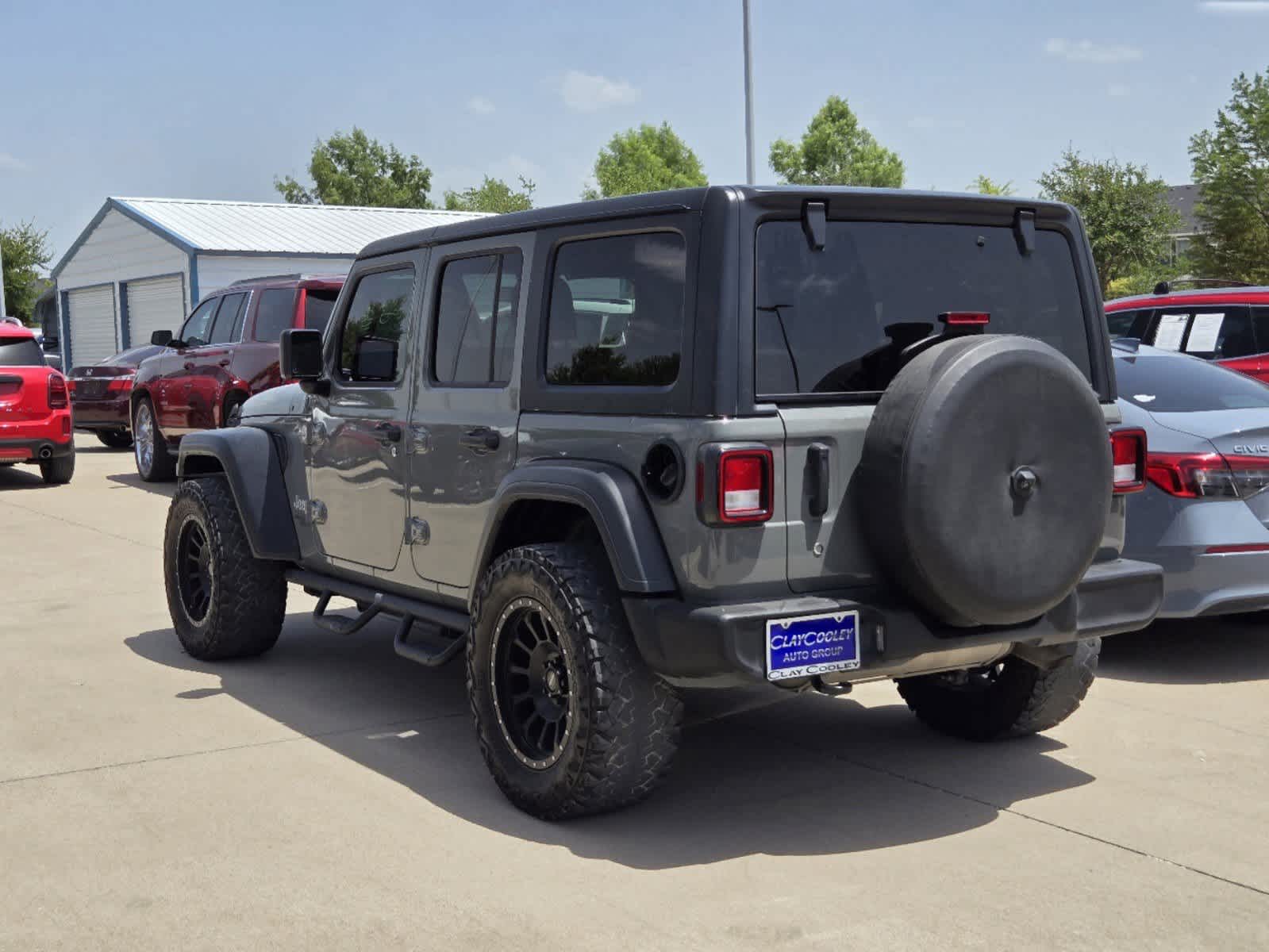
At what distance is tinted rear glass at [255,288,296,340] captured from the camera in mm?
14023

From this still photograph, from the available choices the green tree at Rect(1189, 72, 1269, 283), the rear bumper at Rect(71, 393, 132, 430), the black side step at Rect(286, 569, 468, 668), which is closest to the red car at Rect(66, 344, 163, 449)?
the rear bumper at Rect(71, 393, 132, 430)

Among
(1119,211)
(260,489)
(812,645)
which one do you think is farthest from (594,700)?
(1119,211)

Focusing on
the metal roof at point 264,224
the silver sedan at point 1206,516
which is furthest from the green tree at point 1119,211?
the silver sedan at point 1206,516

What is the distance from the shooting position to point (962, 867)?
4.30 m

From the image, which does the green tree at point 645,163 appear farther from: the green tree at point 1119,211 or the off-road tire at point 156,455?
the off-road tire at point 156,455

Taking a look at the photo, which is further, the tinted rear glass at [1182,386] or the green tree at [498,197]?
the green tree at [498,197]

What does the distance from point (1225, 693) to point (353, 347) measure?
13.0 ft

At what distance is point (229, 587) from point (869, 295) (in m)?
3.59

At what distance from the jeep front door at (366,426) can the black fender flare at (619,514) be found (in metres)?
1.32

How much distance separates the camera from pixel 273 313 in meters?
14.1

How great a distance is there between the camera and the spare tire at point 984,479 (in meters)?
4.21

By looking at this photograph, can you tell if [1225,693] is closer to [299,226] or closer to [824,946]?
[824,946]

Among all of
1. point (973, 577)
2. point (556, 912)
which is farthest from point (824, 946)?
point (973, 577)

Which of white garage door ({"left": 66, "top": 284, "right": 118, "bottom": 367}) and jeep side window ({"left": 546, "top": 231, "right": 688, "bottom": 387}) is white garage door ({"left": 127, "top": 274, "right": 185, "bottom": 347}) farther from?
jeep side window ({"left": 546, "top": 231, "right": 688, "bottom": 387})
